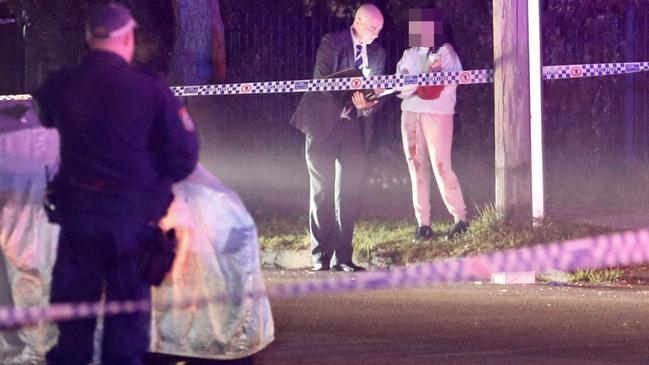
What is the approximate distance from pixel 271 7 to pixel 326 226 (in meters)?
7.19

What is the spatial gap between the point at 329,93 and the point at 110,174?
245 inches

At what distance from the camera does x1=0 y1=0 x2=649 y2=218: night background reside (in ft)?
51.7

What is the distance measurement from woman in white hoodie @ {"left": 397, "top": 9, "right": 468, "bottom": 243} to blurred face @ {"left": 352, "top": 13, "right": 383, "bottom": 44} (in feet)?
2.60

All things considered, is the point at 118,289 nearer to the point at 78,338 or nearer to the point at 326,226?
the point at 78,338

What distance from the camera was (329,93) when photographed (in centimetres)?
1189

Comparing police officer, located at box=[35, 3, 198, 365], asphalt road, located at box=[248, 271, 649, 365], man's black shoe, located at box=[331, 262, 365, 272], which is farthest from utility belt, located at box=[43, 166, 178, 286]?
man's black shoe, located at box=[331, 262, 365, 272]

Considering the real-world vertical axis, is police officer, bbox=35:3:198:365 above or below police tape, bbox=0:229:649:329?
above

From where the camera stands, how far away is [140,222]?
5.78m

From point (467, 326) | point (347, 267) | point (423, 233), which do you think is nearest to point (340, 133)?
point (347, 267)

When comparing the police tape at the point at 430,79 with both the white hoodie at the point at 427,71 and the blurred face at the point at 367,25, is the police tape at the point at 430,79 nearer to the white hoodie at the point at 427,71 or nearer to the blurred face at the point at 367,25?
the white hoodie at the point at 427,71

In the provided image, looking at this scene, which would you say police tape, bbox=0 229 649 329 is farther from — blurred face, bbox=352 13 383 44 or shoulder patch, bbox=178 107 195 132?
shoulder patch, bbox=178 107 195 132

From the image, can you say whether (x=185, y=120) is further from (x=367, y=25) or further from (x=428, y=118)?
(x=428, y=118)

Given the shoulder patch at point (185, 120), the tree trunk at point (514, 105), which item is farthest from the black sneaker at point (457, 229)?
the shoulder patch at point (185, 120)

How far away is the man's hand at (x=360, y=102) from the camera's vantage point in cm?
1173
